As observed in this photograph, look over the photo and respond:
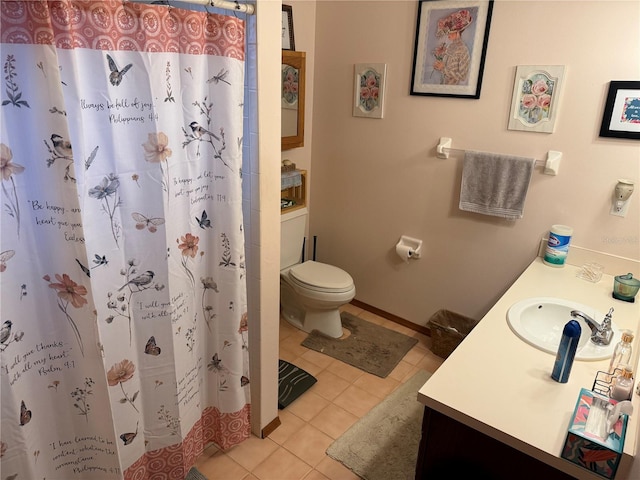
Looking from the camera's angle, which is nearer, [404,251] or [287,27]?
[287,27]

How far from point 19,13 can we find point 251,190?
35.4 inches

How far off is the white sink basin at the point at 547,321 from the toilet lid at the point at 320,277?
1152 millimetres

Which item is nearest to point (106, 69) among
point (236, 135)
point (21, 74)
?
point (21, 74)

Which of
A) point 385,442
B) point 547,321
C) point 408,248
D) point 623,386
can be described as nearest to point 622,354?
point 623,386

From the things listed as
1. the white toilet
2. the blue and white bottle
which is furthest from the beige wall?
the blue and white bottle

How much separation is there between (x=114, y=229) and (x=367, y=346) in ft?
6.38

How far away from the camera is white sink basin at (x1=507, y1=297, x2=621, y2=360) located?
1693 mm

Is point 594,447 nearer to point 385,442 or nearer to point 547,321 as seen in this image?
point 547,321

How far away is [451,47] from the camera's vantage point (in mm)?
2494

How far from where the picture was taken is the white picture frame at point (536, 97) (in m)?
2.23

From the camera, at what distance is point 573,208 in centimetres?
232

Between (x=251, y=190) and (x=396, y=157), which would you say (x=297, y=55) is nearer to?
(x=396, y=157)

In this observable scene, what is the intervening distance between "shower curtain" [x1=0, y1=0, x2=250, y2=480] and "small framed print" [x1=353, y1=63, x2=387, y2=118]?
1.46 metres

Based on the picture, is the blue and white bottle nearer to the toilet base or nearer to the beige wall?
the beige wall
